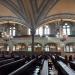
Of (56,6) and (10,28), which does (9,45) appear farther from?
(56,6)

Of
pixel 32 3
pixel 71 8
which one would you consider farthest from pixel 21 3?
pixel 71 8

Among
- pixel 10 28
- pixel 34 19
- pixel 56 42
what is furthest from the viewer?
pixel 10 28

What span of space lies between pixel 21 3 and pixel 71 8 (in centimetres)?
707

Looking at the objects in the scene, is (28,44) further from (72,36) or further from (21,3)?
(21,3)

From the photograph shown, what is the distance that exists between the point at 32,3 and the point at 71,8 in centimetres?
643

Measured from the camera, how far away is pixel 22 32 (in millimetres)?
33094

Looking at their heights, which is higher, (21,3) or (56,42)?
(21,3)

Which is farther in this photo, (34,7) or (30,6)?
(34,7)

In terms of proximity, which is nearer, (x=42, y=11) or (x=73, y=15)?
(x=42, y=11)

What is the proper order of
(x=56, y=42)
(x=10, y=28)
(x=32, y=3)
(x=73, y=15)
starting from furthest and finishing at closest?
(x=10, y=28), (x=56, y=42), (x=73, y=15), (x=32, y=3)

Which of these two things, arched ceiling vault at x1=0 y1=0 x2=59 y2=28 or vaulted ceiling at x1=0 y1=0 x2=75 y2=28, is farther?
vaulted ceiling at x1=0 y1=0 x2=75 y2=28

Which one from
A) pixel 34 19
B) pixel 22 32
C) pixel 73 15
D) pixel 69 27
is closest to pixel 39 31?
pixel 22 32

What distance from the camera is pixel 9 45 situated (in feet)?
107

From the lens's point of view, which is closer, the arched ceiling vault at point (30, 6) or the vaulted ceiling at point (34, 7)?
the arched ceiling vault at point (30, 6)
